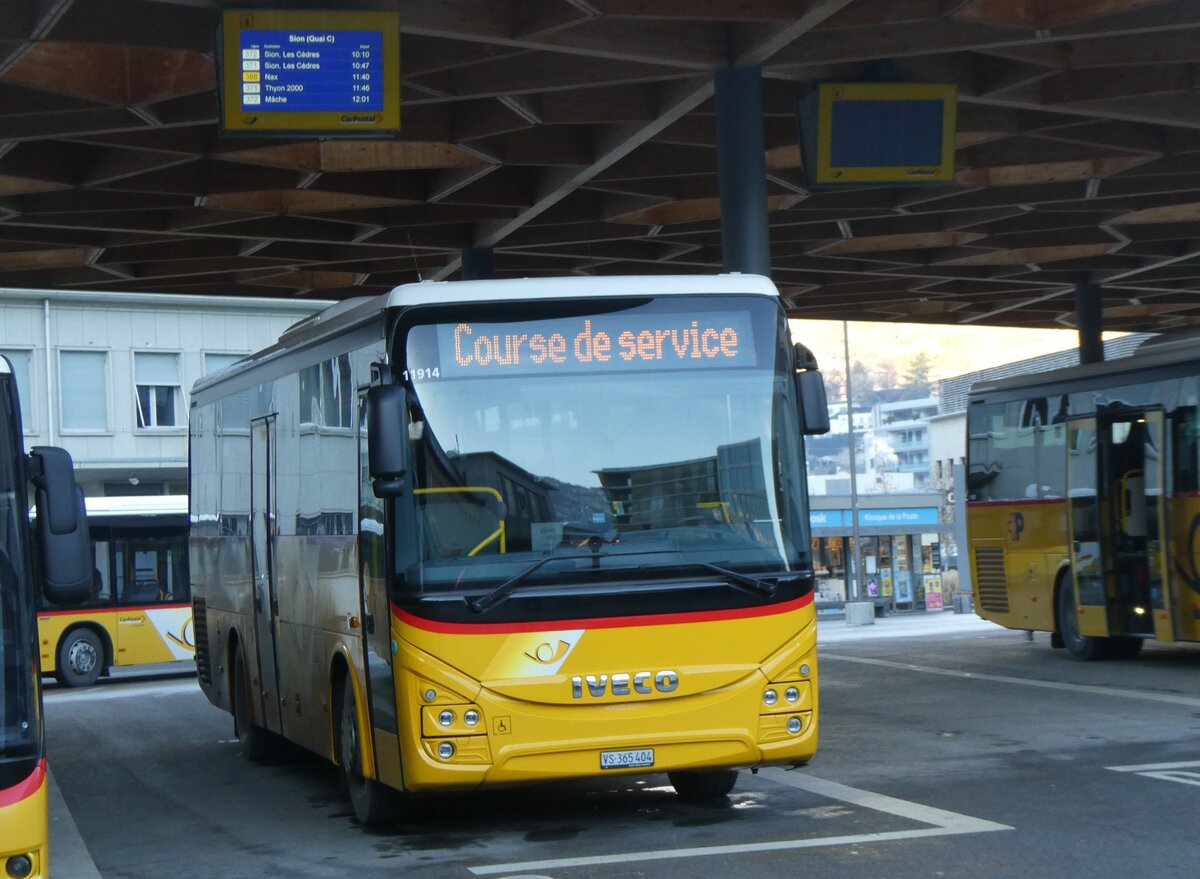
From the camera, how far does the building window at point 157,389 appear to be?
153 ft

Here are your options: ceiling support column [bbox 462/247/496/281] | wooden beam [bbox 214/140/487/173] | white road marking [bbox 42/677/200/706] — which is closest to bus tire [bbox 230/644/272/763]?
wooden beam [bbox 214/140/487/173]

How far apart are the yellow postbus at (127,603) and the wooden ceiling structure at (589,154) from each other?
3952 mm

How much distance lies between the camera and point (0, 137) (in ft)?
55.1

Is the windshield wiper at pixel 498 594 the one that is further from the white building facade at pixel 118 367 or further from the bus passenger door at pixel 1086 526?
the white building facade at pixel 118 367

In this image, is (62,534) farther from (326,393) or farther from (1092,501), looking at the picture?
(1092,501)

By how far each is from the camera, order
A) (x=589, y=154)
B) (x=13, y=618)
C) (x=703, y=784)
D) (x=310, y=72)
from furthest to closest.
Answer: (x=589, y=154)
(x=310, y=72)
(x=703, y=784)
(x=13, y=618)

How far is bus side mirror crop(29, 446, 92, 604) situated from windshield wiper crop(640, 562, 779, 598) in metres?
3.41

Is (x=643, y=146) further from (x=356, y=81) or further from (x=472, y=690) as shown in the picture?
(x=472, y=690)

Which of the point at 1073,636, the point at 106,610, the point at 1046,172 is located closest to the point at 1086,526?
the point at 1073,636

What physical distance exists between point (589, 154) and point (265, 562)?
8.00 m

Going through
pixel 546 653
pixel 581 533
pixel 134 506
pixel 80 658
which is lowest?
pixel 80 658

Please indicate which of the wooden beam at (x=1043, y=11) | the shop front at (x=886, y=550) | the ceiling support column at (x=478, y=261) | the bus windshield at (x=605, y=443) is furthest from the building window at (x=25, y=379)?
the bus windshield at (x=605, y=443)

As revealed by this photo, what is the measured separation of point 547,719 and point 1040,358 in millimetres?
64330

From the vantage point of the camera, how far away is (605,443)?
9367 millimetres
